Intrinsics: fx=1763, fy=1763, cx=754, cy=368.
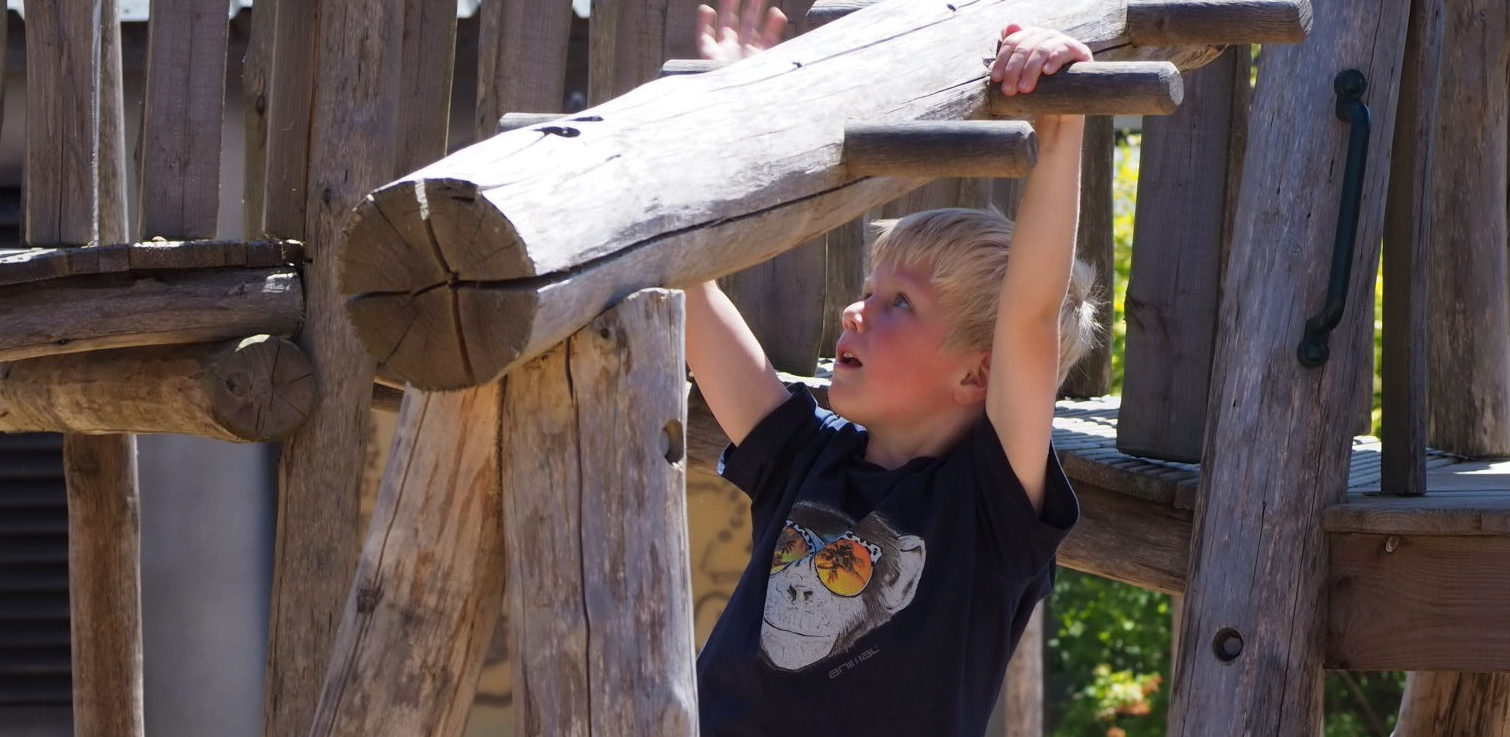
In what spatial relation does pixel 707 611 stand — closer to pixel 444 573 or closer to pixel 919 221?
pixel 919 221

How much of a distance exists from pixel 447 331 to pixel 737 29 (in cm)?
98

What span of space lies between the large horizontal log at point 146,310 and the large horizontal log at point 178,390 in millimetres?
52

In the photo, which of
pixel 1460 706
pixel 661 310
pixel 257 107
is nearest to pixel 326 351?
pixel 257 107

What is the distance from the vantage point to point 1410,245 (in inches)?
104

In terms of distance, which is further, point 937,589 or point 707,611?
point 707,611

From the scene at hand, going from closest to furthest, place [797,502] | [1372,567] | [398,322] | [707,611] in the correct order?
[398,322]
[797,502]
[1372,567]
[707,611]

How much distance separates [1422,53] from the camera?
2.65 m

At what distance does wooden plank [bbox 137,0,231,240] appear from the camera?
10.4ft

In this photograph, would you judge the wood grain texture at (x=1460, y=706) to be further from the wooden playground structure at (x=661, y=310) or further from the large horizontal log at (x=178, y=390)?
the large horizontal log at (x=178, y=390)

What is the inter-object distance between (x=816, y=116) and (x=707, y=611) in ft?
14.2

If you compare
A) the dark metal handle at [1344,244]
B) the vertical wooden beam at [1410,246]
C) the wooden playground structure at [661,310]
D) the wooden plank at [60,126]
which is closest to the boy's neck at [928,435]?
the wooden playground structure at [661,310]

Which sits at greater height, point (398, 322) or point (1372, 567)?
point (398, 322)

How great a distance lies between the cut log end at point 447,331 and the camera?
4.55 feet

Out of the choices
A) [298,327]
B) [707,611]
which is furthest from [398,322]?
[707,611]
